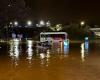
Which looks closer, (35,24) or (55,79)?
(55,79)

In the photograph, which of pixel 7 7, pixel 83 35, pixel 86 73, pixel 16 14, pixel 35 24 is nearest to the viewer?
pixel 86 73

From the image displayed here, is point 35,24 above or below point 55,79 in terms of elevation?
above

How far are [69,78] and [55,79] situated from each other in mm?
874

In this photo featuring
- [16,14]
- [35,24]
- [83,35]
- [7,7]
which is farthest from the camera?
[35,24]

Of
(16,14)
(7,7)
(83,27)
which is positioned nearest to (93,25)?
(83,27)

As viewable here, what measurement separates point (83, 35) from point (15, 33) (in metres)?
22.2

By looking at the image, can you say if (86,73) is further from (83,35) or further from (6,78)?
(83,35)

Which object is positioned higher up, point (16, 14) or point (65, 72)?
point (16, 14)

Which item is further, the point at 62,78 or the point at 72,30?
the point at 72,30

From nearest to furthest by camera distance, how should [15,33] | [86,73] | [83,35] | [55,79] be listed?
[55,79] < [86,73] < [83,35] < [15,33]

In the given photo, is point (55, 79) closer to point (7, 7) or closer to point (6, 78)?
point (6, 78)

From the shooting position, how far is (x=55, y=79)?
723 inches

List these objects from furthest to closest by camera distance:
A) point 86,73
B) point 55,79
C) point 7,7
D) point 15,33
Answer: point 15,33
point 7,7
point 86,73
point 55,79

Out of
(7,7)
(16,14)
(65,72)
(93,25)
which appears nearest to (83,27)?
(93,25)
